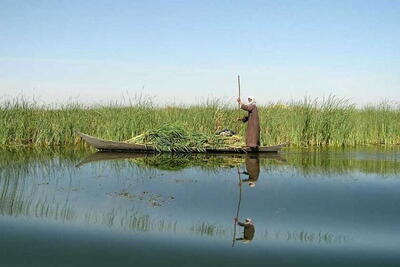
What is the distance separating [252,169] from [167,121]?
6.27m

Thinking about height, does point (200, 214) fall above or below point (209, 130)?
below

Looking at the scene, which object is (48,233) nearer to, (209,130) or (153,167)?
(153,167)

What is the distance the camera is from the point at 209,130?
16312 millimetres

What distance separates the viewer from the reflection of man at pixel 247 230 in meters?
5.19

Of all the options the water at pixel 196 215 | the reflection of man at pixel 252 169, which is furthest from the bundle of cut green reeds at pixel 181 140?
the water at pixel 196 215

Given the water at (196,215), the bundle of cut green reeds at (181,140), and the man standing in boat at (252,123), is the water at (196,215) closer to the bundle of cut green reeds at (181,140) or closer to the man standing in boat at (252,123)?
the man standing in boat at (252,123)

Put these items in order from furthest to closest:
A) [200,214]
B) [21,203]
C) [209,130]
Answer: [209,130] < [21,203] < [200,214]

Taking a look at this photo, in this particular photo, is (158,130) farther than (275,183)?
Yes

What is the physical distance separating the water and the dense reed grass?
202 inches

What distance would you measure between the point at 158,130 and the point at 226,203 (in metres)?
7.09

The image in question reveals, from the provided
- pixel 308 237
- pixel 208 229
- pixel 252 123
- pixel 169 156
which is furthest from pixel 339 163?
pixel 208 229

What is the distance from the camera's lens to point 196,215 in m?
6.16

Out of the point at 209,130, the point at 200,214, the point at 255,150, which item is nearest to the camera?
the point at 200,214

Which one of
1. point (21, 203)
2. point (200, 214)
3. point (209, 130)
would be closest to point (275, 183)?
point (200, 214)
